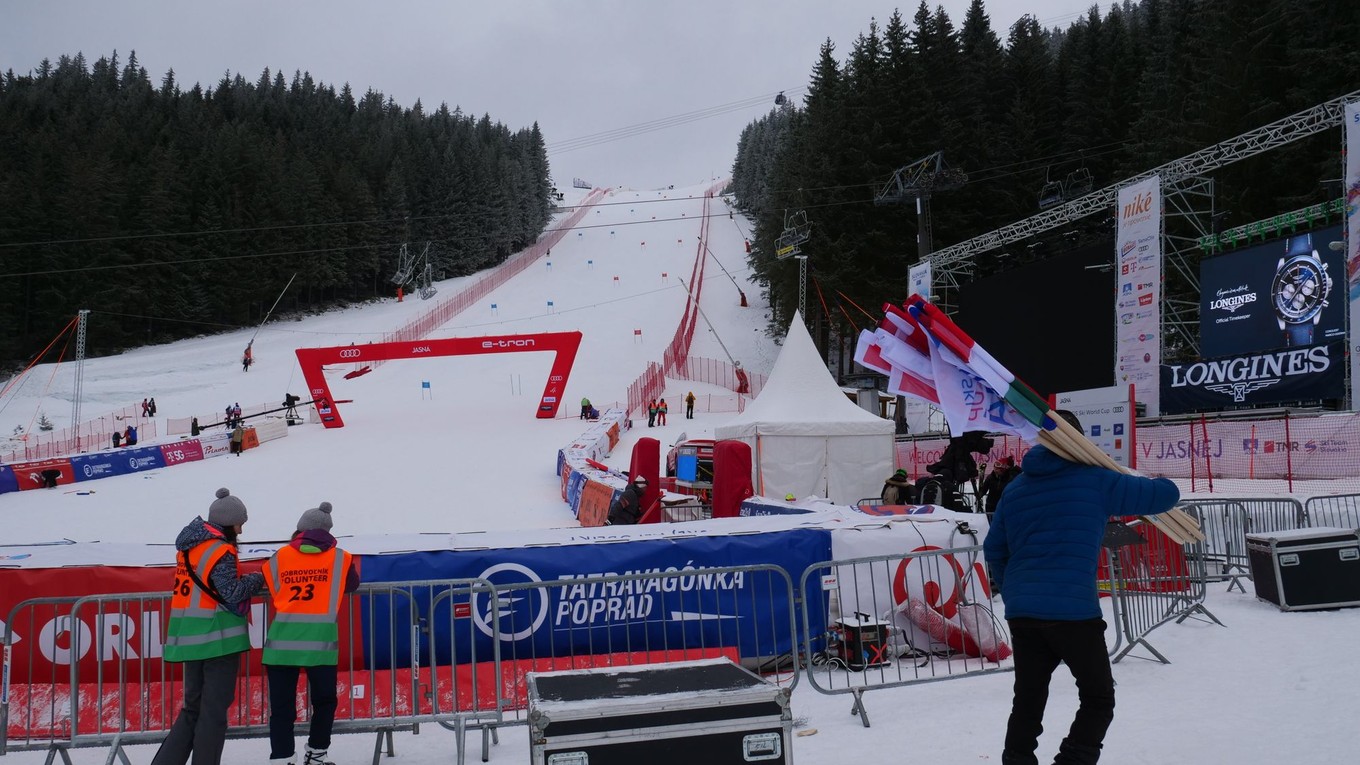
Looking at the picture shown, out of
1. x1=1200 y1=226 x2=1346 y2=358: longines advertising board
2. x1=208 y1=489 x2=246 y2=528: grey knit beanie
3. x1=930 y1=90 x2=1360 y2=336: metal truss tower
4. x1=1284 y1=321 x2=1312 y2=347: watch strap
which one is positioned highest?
x1=930 y1=90 x2=1360 y2=336: metal truss tower

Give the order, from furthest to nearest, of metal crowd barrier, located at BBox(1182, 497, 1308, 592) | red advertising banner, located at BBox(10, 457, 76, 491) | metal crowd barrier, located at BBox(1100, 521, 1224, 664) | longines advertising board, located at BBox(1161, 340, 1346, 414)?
red advertising banner, located at BBox(10, 457, 76, 491) < longines advertising board, located at BBox(1161, 340, 1346, 414) < metal crowd barrier, located at BBox(1182, 497, 1308, 592) < metal crowd barrier, located at BBox(1100, 521, 1224, 664)

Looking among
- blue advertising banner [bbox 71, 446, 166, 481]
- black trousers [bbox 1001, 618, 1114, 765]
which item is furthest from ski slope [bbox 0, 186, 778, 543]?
black trousers [bbox 1001, 618, 1114, 765]

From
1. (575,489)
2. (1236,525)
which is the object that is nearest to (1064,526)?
(1236,525)

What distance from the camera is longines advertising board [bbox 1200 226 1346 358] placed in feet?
60.0

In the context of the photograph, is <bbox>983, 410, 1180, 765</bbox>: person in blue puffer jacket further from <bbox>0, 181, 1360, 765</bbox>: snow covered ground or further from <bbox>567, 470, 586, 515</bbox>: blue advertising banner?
<bbox>567, 470, 586, 515</bbox>: blue advertising banner

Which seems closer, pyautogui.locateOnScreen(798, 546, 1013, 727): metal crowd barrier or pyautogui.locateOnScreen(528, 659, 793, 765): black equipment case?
pyautogui.locateOnScreen(528, 659, 793, 765): black equipment case

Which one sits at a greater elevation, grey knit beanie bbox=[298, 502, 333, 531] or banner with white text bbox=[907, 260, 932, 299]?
banner with white text bbox=[907, 260, 932, 299]

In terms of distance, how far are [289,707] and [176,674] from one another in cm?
172

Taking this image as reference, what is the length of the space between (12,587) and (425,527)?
11380mm

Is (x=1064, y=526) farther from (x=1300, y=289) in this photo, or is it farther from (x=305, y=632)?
(x=1300, y=289)

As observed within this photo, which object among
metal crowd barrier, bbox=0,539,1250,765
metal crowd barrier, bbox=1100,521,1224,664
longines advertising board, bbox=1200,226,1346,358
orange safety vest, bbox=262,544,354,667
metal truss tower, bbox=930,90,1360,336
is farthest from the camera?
metal truss tower, bbox=930,90,1360,336

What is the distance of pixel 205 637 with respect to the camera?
15.7 ft

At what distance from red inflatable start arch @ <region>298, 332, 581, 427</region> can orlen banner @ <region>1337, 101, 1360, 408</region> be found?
27145mm

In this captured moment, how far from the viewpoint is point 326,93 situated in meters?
113
